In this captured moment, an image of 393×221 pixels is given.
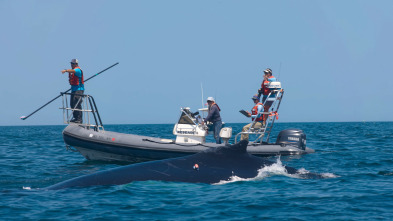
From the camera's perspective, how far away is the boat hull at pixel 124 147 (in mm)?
15656

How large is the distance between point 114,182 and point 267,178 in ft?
11.4

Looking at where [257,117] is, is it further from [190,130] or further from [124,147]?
[124,147]

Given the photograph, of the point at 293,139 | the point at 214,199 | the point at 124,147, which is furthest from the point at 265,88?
the point at 214,199

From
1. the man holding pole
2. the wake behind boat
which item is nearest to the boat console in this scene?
the wake behind boat

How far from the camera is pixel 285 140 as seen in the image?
18.2m

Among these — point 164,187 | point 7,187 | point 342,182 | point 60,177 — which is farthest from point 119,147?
point 342,182

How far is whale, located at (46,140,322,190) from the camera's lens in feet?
32.9

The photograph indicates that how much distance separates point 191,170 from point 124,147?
6.04m

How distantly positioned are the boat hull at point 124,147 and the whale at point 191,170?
498cm

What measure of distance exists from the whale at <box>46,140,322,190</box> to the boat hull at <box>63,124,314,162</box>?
498cm

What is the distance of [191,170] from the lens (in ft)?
33.6

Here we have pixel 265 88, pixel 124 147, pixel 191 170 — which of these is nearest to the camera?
pixel 191 170

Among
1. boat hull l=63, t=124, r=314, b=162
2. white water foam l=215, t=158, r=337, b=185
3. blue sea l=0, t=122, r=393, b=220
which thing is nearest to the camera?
blue sea l=0, t=122, r=393, b=220

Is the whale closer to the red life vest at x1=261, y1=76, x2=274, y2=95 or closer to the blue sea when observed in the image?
the blue sea
